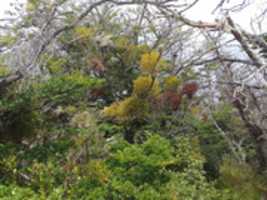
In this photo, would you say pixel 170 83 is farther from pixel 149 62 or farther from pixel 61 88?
pixel 61 88

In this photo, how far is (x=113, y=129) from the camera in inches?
399

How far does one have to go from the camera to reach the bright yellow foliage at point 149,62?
10498 mm

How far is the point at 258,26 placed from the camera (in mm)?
6770

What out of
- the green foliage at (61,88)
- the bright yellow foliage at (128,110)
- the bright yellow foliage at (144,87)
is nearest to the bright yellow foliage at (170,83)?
the bright yellow foliage at (144,87)

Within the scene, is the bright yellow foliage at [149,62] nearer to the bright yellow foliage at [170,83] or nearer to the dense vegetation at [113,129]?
the dense vegetation at [113,129]

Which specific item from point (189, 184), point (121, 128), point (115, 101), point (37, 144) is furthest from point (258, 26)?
point (115, 101)

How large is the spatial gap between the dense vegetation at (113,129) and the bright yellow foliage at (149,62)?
0.02 meters

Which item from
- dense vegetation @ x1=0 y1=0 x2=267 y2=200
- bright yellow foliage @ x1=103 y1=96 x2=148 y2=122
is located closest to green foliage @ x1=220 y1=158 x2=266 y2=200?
dense vegetation @ x1=0 y1=0 x2=267 y2=200

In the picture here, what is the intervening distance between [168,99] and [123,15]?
280 cm

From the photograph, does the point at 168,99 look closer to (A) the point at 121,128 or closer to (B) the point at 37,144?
(A) the point at 121,128

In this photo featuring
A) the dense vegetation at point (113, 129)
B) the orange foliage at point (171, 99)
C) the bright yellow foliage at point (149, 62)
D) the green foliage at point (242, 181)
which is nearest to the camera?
the dense vegetation at point (113, 129)

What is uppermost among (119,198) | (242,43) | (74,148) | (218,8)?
(218,8)

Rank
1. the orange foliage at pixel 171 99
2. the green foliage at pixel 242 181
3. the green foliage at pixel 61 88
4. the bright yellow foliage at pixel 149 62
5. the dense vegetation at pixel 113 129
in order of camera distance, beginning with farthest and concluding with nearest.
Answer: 1. the orange foliage at pixel 171 99
2. the bright yellow foliage at pixel 149 62
3. the green foliage at pixel 242 181
4. the green foliage at pixel 61 88
5. the dense vegetation at pixel 113 129

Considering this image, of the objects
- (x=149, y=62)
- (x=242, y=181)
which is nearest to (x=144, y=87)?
(x=149, y=62)
